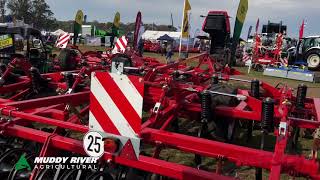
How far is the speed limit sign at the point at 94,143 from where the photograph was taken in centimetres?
301

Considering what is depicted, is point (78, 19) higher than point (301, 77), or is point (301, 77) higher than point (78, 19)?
point (78, 19)

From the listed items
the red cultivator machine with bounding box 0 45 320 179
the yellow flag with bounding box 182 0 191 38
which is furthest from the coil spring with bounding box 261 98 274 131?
the yellow flag with bounding box 182 0 191 38

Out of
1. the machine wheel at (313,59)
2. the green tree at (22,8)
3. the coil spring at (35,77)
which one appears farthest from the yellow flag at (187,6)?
the green tree at (22,8)

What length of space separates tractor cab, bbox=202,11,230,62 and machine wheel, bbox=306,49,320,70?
7.29m

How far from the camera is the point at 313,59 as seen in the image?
76.1 ft

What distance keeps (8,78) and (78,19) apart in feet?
→ 55.6

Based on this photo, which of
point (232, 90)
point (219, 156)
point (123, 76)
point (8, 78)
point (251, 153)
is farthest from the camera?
point (8, 78)

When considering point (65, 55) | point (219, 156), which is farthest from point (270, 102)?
point (65, 55)

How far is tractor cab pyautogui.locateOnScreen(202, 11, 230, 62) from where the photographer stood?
1745 cm

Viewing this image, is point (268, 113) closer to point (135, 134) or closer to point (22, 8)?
point (135, 134)

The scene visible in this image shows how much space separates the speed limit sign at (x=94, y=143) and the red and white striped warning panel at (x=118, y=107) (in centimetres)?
4

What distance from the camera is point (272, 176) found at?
2.96 meters

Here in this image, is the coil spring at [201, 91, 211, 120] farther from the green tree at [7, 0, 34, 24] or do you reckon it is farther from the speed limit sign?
the green tree at [7, 0, 34, 24]

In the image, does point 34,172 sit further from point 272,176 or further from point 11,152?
point 272,176
